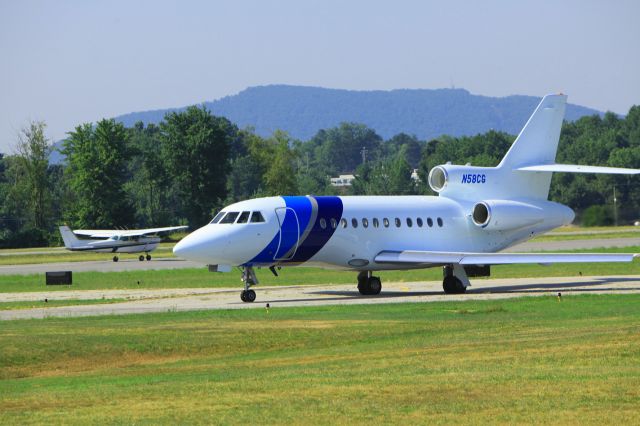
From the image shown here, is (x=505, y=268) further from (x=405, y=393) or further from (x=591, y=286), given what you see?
(x=405, y=393)

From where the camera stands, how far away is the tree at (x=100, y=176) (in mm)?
118500

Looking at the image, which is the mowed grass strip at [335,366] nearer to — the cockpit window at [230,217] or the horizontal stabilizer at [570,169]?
the cockpit window at [230,217]

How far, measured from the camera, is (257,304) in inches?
1551

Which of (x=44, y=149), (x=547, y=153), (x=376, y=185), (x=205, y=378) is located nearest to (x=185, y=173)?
(x=44, y=149)

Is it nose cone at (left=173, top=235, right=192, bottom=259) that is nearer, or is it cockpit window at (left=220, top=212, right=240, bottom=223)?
nose cone at (left=173, top=235, right=192, bottom=259)

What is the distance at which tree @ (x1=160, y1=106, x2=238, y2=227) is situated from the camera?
124375 mm

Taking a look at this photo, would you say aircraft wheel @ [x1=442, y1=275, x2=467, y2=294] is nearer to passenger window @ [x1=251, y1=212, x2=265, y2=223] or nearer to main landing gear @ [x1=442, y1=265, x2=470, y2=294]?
main landing gear @ [x1=442, y1=265, x2=470, y2=294]

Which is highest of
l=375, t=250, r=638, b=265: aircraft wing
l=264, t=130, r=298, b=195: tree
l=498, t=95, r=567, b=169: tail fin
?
l=264, t=130, r=298, b=195: tree

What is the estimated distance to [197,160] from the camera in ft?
414

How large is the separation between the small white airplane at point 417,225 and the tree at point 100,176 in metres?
75.6

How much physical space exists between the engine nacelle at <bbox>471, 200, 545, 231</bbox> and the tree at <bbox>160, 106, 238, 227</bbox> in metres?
79.0

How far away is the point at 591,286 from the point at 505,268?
13.9 m

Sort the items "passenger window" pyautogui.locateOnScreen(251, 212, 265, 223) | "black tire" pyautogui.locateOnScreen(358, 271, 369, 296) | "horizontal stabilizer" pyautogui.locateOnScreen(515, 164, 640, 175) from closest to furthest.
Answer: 1. "passenger window" pyautogui.locateOnScreen(251, 212, 265, 223)
2. "horizontal stabilizer" pyautogui.locateOnScreen(515, 164, 640, 175)
3. "black tire" pyautogui.locateOnScreen(358, 271, 369, 296)

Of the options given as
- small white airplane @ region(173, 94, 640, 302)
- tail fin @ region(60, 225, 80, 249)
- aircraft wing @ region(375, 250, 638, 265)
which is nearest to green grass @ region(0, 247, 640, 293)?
small white airplane @ region(173, 94, 640, 302)
